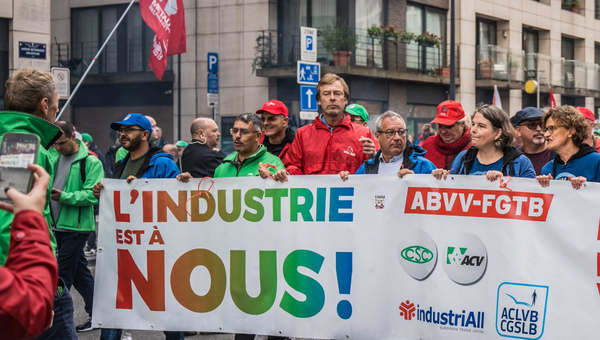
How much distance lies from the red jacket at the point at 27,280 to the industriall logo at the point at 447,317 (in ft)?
9.07

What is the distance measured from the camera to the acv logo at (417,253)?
4488mm

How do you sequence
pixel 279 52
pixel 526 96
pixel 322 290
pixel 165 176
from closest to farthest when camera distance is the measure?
pixel 322 290, pixel 165 176, pixel 279 52, pixel 526 96

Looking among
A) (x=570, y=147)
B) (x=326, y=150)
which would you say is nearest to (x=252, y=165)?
(x=326, y=150)

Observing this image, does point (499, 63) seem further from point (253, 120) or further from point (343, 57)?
point (253, 120)

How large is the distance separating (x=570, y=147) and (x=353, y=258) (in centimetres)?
166

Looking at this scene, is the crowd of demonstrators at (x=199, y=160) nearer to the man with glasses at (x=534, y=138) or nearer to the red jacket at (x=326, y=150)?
the red jacket at (x=326, y=150)

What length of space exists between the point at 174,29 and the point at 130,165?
29.6ft

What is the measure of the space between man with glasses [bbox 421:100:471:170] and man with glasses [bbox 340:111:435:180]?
1.05 m

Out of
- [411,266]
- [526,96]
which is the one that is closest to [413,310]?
[411,266]

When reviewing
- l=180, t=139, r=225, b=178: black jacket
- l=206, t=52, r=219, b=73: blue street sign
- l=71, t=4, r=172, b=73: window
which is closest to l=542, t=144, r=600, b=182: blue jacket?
l=180, t=139, r=225, b=178: black jacket

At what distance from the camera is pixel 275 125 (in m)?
6.29

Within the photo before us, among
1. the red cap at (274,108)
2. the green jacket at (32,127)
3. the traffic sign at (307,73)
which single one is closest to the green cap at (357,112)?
the red cap at (274,108)

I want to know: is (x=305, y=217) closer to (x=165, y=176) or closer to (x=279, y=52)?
(x=165, y=176)

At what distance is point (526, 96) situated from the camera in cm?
3180
